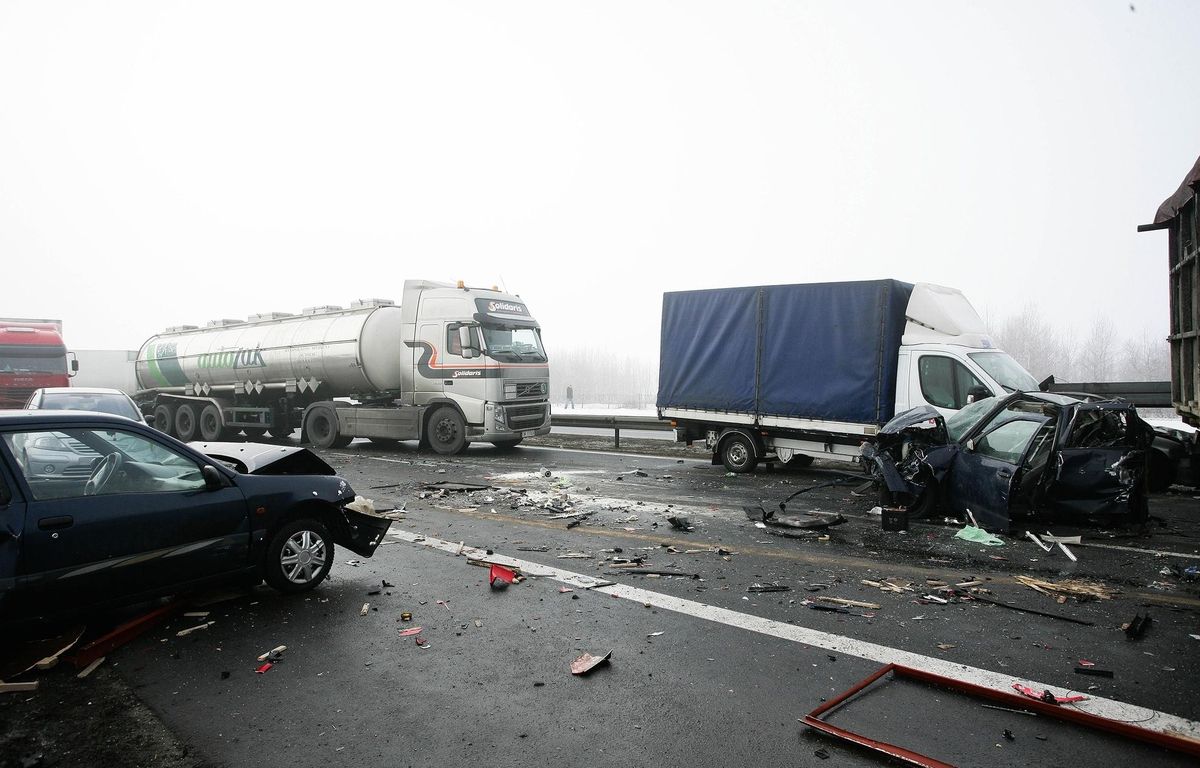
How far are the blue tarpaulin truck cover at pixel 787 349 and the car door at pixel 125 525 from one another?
8.68 metres

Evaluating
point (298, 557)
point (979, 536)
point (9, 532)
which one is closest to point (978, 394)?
point (979, 536)

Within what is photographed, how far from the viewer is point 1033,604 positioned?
203 inches

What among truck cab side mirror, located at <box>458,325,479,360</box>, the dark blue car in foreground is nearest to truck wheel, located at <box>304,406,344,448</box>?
truck cab side mirror, located at <box>458,325,479,360</box>

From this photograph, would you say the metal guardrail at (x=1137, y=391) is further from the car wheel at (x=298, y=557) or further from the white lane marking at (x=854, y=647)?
the car wheel at (x=298, y=557)

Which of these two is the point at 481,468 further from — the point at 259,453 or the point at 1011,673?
the point at 1011,673

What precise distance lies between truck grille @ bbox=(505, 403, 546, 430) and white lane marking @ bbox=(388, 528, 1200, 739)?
8750mm

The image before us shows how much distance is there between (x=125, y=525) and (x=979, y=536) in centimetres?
749

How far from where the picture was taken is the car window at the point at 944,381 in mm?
10086

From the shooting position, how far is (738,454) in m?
12.3

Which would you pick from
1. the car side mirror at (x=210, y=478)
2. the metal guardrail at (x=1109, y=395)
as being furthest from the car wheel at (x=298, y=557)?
the metal guardrail at (x=1109, y=395)

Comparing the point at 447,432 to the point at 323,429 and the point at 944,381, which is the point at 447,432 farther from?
the point at 944,381

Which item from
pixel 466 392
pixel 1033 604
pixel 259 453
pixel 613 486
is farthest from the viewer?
pixel 466 392

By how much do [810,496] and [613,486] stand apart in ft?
9.62

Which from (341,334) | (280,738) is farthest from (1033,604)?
(341,334)
